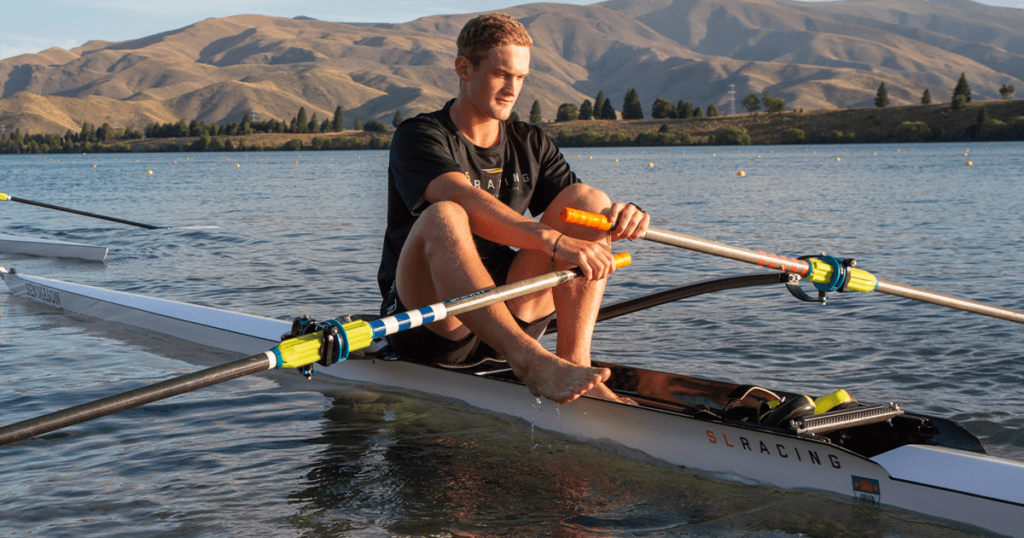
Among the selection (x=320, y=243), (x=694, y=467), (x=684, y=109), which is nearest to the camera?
(x=694, y=467)

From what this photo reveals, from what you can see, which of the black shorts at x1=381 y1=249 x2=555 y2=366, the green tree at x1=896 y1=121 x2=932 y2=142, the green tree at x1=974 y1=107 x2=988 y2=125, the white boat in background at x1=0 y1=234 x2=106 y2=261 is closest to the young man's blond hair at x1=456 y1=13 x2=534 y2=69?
the black shorts at x1=381 y1=249 x2=555 y2=366

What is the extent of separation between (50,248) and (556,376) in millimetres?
11517

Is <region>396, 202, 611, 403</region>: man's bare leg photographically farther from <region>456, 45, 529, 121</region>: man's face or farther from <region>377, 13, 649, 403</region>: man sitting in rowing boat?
<region>456, 45, 529, 121</region>: man's face

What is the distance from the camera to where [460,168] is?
3740mm

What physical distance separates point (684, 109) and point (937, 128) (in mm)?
39619

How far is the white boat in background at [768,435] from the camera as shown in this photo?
3.04 m

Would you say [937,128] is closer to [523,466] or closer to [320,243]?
[320,243]

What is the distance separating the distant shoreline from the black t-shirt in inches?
3572

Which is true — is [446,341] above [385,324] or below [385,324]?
below

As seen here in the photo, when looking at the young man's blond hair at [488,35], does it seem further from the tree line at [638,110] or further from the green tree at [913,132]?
the tree line at [638,110]

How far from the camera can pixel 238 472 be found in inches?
155

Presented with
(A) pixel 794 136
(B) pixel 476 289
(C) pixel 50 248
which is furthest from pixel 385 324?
(A) pixel 794 136

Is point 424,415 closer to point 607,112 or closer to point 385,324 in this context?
point 385,324

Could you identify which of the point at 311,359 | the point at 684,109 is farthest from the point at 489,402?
the point at 684,109
